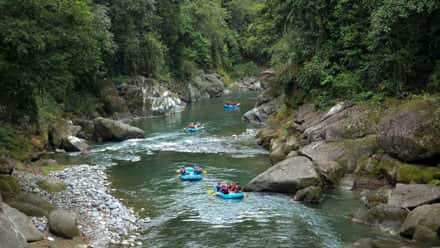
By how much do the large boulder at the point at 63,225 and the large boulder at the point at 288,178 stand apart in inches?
305

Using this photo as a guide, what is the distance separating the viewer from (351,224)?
1559cm

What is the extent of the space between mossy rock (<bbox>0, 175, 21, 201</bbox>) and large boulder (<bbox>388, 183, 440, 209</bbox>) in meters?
12.2

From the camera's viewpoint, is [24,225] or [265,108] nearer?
[24,225]

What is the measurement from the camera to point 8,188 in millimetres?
16453

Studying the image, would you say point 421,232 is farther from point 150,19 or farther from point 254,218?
point 150,19

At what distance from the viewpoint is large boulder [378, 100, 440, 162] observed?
56.4ft

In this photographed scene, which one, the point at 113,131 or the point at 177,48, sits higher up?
the point at 177,48

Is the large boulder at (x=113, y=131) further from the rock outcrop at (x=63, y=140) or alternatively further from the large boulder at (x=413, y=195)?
the large boulder at (x=413, y=195)

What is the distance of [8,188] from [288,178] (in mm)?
10145

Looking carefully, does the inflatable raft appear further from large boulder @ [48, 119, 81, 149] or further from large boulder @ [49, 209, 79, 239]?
large boulder @ [48, 119, 81, 149]

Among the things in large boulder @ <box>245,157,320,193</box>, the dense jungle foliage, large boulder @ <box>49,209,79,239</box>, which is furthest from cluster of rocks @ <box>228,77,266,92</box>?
large boulder @ <box>49,209,79,239</box>

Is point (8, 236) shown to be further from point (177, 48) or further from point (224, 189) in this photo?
point (177, 48)

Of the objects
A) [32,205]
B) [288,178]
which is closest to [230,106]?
[288,178]

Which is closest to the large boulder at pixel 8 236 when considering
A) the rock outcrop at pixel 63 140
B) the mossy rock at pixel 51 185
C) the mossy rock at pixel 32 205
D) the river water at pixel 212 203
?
the mossy rock at pixel 32 205
